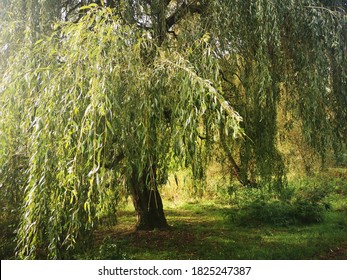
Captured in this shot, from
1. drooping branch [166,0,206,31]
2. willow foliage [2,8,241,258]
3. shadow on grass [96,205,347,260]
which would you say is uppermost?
drooping branch [166,0,206,31]

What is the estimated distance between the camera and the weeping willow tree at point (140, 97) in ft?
8.04

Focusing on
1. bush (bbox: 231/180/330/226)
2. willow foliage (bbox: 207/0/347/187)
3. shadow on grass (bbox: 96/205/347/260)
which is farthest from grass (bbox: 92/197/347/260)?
willow foliage (bbox: 207/0/347/187)

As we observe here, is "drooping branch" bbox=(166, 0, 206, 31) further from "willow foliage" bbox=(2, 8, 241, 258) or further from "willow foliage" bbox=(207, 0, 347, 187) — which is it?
"willow foliage" bbox=(2, 8, 241, 258)

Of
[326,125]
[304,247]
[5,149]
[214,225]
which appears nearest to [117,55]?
[5,149]

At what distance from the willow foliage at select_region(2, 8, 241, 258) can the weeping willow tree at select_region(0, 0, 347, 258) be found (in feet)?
0.04

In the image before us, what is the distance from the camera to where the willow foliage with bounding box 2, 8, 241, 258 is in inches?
94.2

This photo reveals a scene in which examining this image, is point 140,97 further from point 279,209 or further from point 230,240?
point 279,209

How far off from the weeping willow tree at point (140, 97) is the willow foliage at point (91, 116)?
11 mm

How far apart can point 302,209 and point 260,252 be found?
2256 mm

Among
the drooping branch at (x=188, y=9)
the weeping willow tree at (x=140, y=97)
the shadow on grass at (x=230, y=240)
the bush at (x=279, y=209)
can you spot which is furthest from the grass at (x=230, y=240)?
the drooping branch at (x=188, y=9)

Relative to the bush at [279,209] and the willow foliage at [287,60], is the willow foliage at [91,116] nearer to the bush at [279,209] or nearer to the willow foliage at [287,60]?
the willow foliage at [287,60]

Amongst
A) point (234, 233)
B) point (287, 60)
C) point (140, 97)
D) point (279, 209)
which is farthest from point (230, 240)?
point (140, 97)

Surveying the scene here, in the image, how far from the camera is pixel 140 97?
276 centimetres

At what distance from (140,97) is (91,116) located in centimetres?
56
